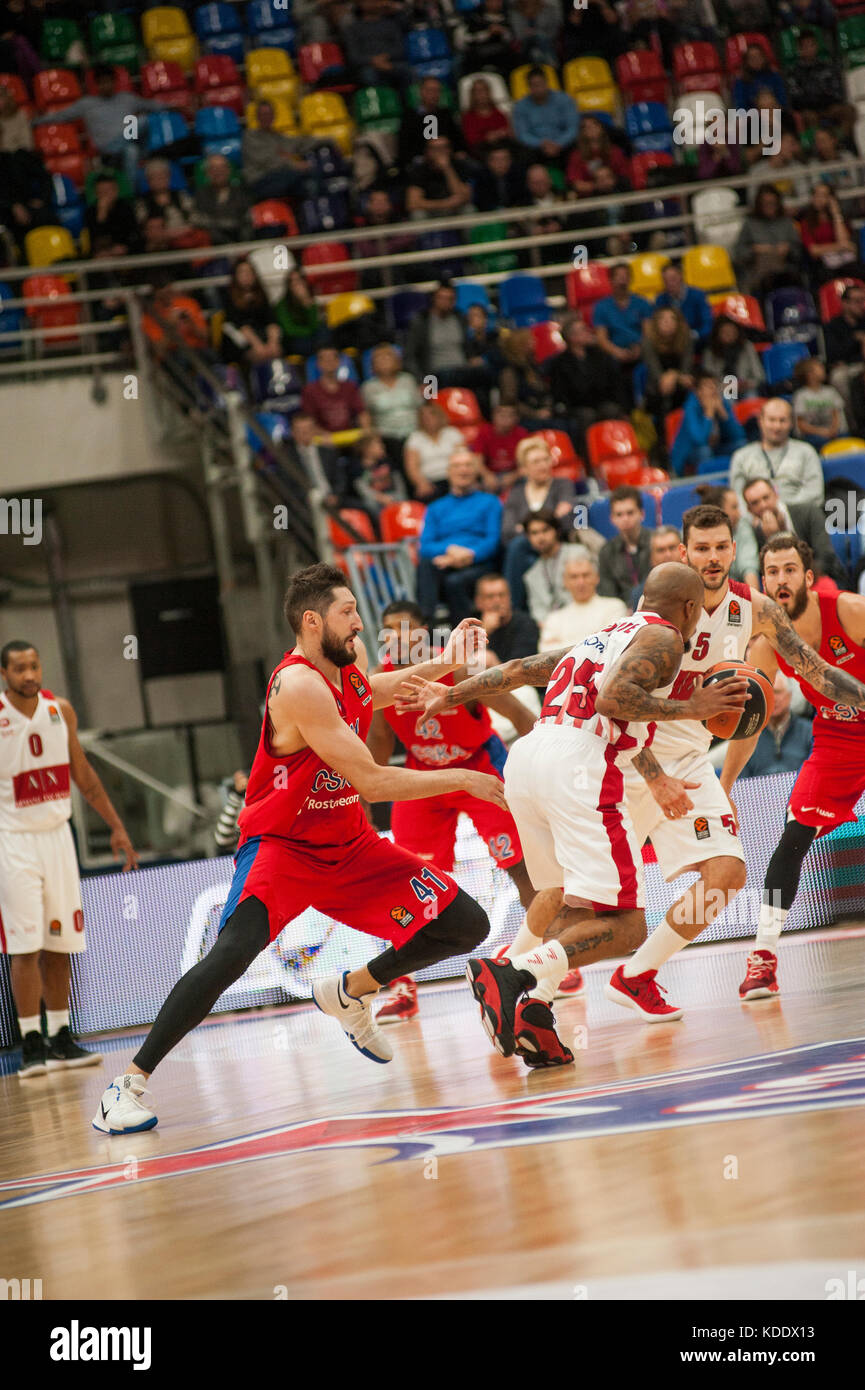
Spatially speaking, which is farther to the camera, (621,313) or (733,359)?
(621,313)

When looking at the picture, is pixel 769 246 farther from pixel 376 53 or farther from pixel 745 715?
pixel 745 715

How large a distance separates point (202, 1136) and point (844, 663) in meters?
3.37

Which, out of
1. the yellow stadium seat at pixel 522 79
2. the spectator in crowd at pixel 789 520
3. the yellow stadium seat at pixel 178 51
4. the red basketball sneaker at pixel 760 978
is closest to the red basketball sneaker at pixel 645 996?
the red basketball sneaker at pixel 760 978

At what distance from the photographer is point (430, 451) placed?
1120cm

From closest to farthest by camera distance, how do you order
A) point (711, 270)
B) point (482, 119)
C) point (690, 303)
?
point (690, 303) → point (711, 270) → point (482, 119)

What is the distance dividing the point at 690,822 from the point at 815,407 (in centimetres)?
624

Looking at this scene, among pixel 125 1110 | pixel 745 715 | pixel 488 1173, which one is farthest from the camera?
pixel 745 715

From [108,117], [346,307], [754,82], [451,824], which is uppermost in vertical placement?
[108,117]

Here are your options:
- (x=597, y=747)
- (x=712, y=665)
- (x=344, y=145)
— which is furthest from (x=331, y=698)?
(x=344, y=145)

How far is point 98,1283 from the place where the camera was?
2.92 metres

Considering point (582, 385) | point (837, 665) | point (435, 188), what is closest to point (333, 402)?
point (582, 385)

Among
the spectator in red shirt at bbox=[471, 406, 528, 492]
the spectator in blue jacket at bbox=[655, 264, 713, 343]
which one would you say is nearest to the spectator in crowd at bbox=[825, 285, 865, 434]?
the spectator in blue jacket at bbox=[655, 264, 713, 343]

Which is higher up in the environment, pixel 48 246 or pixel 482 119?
pixel 482 119

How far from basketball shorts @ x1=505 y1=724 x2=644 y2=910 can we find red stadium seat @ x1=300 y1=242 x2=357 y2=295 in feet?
30.1
